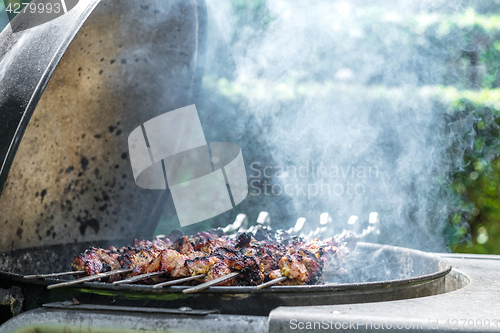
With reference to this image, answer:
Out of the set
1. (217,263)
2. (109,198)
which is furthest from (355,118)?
(217,263)

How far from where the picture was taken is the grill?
5.79 feet

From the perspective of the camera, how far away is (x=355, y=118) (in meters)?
5.47

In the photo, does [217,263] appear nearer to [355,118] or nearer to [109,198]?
[109,198]

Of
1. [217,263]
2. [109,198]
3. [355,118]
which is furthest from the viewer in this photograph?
[355,118]

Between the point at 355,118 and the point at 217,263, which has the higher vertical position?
the point at 217,263

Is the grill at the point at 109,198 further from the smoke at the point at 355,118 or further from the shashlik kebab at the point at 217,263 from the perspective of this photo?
the smoke at the point at 355,118

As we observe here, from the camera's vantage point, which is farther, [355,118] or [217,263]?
[355,118]

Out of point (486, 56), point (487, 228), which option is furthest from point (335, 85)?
point (487, 228)

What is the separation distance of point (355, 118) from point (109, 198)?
3147 millimetres

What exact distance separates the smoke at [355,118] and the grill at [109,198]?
204 cm

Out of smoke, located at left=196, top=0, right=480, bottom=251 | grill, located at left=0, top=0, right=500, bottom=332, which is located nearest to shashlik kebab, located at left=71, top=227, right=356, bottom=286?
grill, located at left=0, top=0, right=500, bottom=332

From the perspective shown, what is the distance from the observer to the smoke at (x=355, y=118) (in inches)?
214

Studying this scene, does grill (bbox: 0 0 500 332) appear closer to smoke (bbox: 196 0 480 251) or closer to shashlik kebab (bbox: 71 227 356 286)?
shashlik kebab (bbox: 71 227 356 286)

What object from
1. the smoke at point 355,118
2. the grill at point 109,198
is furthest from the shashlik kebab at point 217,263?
the smoke at point 355,118
